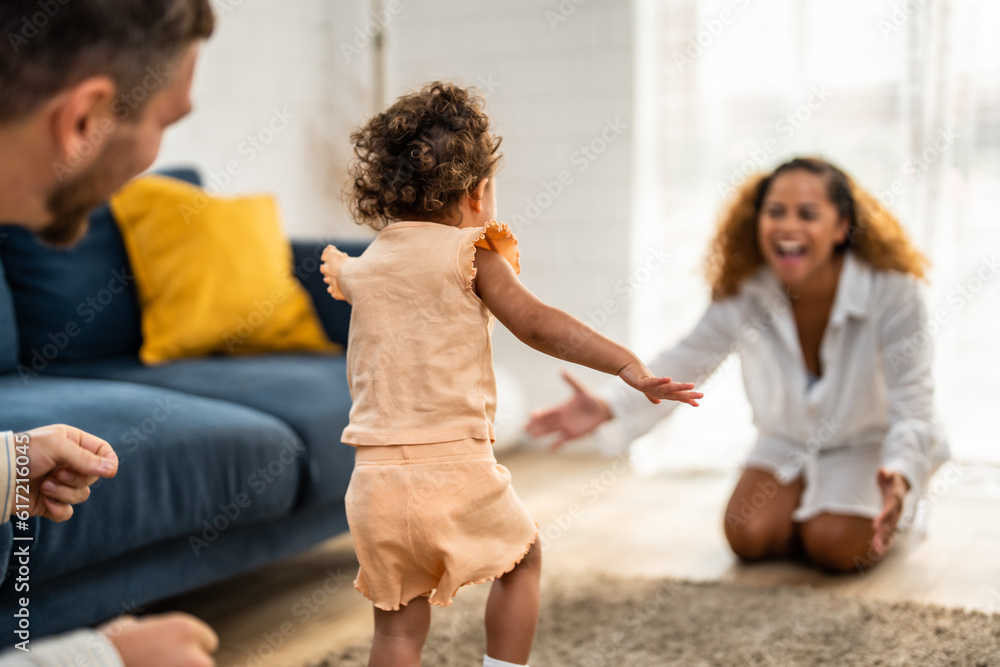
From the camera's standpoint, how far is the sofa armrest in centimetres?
252

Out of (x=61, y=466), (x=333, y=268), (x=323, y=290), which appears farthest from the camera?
(x=323, y=290)

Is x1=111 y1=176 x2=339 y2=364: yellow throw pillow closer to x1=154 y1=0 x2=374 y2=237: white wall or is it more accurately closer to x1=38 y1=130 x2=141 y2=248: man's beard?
x1=154 y1=0 x2=374 y2=237: white wall

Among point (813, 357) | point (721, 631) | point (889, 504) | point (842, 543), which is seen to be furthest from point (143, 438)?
point (813, 357)

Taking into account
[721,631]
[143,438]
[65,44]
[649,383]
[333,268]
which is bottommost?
[721,631]

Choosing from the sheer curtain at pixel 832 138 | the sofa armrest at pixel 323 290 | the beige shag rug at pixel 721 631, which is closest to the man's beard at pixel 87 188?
the beige shag rug at pixel 721 631

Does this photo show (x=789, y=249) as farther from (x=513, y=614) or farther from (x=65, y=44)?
(x=65, y=44)

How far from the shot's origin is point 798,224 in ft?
7.24

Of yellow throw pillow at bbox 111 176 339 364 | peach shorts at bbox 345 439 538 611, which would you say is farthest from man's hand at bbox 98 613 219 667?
yellow throw pillow at bbox 111 176 339 364

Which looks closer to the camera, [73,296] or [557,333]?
[557,333]

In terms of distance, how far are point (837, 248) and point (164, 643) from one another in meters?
2.01

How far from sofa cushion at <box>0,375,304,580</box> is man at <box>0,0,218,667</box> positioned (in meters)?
0.75

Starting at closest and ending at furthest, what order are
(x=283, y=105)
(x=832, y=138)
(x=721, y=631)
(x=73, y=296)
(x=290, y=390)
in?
(x=721, y=631)
(x=290, y=390)
(x=73, y=296)
(x=832, y=138)
(x=283, y=105)

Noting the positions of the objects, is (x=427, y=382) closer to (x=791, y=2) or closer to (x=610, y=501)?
(x=610, y=501)

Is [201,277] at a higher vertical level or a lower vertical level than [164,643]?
higher
